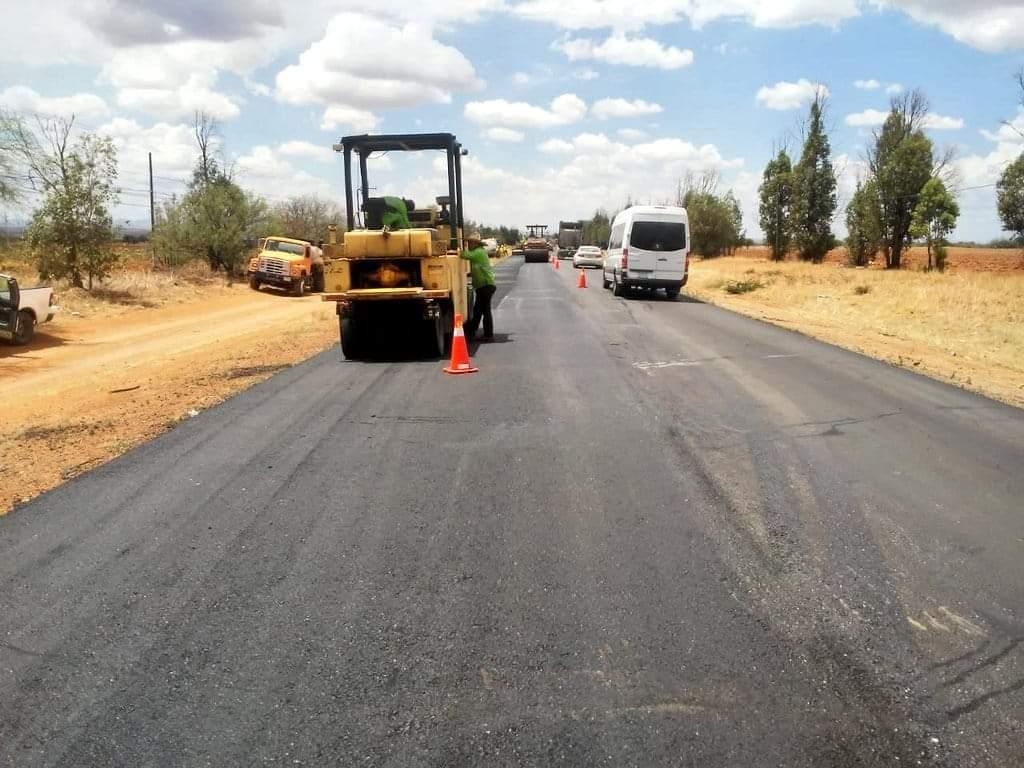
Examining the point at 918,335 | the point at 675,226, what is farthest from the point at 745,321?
the point at 675,226

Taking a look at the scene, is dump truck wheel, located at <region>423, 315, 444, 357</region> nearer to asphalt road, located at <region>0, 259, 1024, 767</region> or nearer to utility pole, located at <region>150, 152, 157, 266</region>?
asphalt road, located at <region>0, 259, 1024, 767</region>

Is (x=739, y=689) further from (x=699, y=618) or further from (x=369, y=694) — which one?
(x=369, y=694)

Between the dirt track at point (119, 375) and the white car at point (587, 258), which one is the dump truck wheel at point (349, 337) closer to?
the dirt track at point (119, 375)

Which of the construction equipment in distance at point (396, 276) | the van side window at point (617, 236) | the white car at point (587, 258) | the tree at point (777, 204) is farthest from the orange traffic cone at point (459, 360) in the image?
the tree at point (777, 204)

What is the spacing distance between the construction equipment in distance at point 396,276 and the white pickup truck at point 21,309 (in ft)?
24.9

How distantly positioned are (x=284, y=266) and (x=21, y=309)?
16.2 metres

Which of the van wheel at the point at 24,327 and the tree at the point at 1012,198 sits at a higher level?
the tree at the point at 1012,198

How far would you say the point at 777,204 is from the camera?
59.8 metres

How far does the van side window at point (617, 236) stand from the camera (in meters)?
24.7

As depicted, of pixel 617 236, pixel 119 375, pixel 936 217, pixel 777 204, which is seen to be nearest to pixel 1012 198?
pixel 936 217

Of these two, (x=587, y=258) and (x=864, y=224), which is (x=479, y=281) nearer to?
(x=587, y=258)

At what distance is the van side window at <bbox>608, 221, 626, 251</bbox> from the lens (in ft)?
81.1

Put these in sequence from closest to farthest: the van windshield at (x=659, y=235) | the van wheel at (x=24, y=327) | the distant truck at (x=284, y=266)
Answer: the van wheel at (x=24, y=327)
the van windshield at (x=659, y=235)
the distant truck at (x=284, y=266)

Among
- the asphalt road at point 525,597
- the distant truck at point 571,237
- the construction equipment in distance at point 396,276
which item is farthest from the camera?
the distant truck at point 571,237
